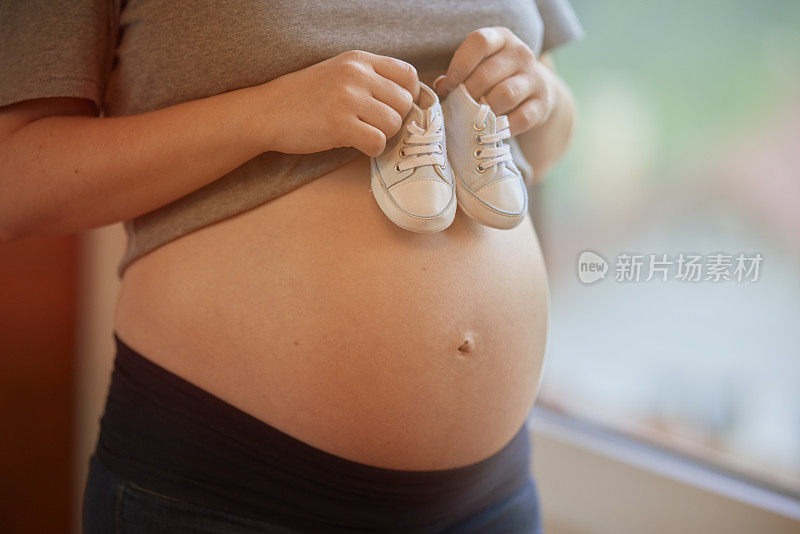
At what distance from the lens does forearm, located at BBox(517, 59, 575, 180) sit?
840 millimetres

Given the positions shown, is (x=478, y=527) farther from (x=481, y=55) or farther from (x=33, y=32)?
(x=33, y=32)

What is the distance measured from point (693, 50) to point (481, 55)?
68cm

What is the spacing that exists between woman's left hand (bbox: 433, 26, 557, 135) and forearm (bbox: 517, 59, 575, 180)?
0.48 feet

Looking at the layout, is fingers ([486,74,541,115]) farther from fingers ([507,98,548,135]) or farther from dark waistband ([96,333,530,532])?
dark waistband ([96,333,530,532])

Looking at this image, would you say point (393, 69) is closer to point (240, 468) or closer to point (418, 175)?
point (418, 175)

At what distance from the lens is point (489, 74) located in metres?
0.65

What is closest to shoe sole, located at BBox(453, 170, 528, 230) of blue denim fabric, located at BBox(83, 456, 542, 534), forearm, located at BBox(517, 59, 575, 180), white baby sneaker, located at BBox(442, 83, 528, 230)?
white baby sneaker, located at BBox(442, 83, 528, 230)

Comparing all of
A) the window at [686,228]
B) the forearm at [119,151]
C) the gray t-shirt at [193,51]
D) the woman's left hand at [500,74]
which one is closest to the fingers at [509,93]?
the woman's left hand at [500,74]

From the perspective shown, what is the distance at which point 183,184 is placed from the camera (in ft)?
2.04

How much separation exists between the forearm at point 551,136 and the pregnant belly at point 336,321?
26cm

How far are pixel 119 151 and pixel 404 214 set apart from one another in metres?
0.27

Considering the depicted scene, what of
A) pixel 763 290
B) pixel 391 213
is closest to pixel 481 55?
pixel 391 213

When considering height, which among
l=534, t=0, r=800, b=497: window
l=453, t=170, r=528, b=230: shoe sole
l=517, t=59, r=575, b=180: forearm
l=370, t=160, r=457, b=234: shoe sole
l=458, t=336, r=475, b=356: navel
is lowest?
l=534, t=0, r=800, b=497: window

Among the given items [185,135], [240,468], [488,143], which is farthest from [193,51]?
[240,468]
